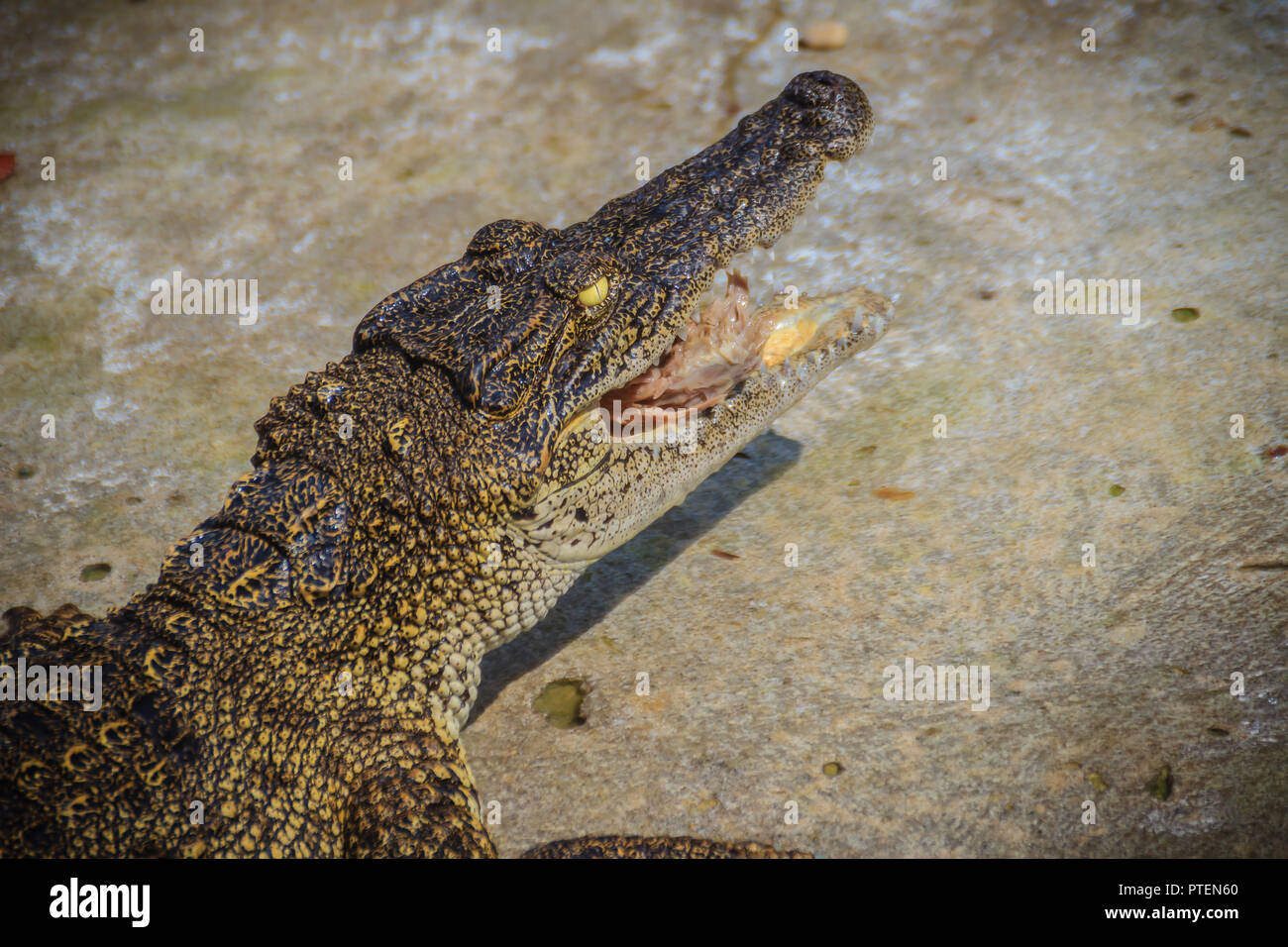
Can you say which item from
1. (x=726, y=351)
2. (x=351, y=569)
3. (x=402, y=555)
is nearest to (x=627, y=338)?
(x=726, y=351)

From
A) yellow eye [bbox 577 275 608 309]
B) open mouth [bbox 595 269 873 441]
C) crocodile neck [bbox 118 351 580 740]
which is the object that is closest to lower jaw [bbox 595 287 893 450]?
open mouth [bbox 595 269 873 441]

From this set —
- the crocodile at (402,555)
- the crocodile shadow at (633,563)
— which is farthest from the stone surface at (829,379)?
the crocodile at (402,555)

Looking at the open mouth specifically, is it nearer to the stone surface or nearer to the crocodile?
the crocodile

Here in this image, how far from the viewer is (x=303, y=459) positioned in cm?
324

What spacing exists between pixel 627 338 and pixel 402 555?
105cm

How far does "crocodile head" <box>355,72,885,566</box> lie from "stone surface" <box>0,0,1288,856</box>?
675mm

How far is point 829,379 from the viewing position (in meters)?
4.88

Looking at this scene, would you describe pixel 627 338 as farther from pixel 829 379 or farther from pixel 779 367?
pixel 829 379

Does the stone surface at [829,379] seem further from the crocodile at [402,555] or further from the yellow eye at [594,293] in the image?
the yellow eye at [594,293]

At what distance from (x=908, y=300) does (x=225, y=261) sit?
11.9 ft
